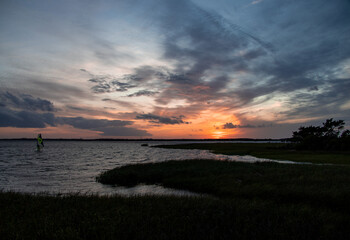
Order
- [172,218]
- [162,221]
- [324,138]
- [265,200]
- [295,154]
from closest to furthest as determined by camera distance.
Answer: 1. [162,221]
2. [172,218]
3. [265,200]
4. [295,154]
5. [324,138]

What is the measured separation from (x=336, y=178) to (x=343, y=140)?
5641 cm

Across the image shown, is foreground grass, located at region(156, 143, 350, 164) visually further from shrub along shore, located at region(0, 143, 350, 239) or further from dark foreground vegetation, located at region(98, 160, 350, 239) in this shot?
shrub along shore, located at region(0, 143, 350, 239)

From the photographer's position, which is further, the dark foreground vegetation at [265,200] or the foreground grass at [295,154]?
the foreground grass at [295,154]

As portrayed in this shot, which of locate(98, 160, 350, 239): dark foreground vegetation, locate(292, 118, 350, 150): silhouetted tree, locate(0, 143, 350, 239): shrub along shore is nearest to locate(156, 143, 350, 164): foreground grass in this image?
locate(292, 118, 350, 150): silhouetted tree

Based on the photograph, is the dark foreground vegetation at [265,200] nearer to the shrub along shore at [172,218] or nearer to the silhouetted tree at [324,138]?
the shrub along shore at [172,218]

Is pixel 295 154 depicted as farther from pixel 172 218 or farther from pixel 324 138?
pixel 172 218

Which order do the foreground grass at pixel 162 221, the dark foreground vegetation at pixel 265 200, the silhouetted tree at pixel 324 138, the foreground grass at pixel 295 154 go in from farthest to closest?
the silhouetted tree at pixel 324 138
the foreground grass at pixel 295 154
the dark foreground vegetation at pixel 265 200
the foreground grass at pixel 162 221

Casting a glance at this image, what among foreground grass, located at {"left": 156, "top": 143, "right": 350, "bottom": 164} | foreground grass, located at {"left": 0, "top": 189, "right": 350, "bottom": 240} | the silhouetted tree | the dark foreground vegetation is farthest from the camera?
the silhouetted tree

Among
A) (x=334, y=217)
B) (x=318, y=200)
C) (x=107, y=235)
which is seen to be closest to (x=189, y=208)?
(x=107, y=235)

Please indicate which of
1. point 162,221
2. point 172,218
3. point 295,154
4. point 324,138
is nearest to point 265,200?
point 172,218

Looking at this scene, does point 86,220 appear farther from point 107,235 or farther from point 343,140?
point 343,140

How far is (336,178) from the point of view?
18.5 m

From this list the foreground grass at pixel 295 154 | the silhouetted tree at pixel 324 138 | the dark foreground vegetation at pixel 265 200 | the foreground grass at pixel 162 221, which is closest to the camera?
the foreground grass at pixel 162 221

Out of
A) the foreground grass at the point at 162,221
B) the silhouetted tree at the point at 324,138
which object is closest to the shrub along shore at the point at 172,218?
the foreground grass at the point at 162,221
